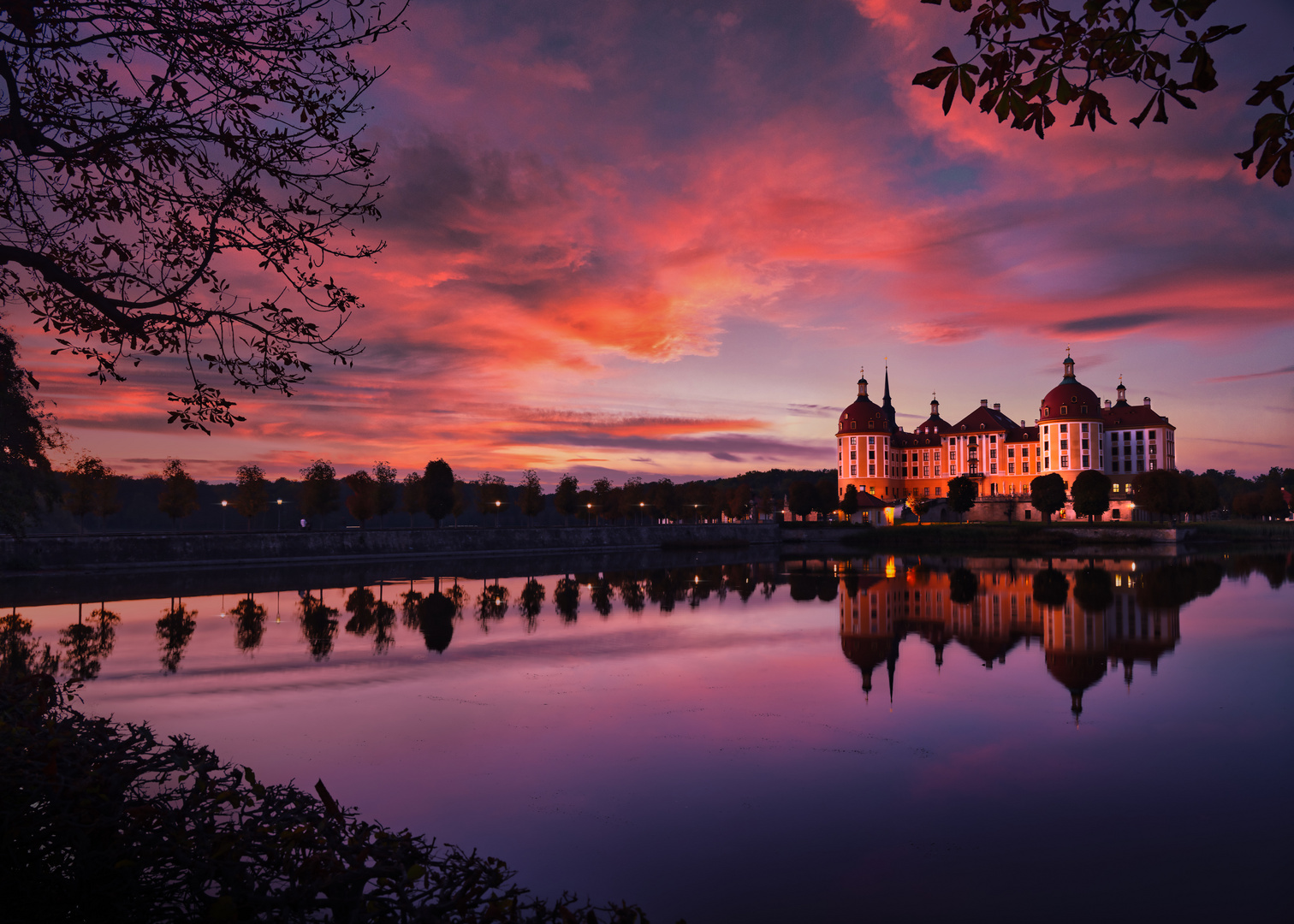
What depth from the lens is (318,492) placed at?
227 ft

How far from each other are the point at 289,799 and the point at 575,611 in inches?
764

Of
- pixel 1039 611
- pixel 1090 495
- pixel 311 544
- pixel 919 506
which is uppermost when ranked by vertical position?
pixel 1090 495

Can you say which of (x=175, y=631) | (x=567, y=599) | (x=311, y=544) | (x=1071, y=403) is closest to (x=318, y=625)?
(x=175, y=631)

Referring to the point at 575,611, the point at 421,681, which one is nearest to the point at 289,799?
the point at 421,681

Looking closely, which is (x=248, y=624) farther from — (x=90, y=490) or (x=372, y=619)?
(x=90, y=490)

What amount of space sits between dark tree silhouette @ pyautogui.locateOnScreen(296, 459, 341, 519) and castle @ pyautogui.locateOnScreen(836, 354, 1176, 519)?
77.8 meters

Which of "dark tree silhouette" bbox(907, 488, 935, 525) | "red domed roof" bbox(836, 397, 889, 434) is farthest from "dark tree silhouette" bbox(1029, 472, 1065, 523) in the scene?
"red domed roof" bbox(836, 397, 889, 434)

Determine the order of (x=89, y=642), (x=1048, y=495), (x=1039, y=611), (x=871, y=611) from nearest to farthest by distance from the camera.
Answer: (x=89, y=642) → (x=1039, y=611) → (x=871, y=611) → (x=1048, y=495)

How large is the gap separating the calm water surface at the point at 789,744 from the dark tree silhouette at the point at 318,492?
46.6 meters

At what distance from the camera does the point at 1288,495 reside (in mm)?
126438

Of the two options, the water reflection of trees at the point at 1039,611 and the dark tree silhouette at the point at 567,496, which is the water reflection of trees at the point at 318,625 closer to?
the water reflection of trees at the point at 1039,611

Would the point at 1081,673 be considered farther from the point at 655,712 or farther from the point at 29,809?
the point at 29,809

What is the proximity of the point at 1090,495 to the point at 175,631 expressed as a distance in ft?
277

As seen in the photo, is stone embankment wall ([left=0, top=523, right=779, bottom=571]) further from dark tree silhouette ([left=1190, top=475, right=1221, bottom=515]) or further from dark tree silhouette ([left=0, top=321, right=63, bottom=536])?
dark tree silhouette ([left=1190, top=475, right=1221, bottom=515])
